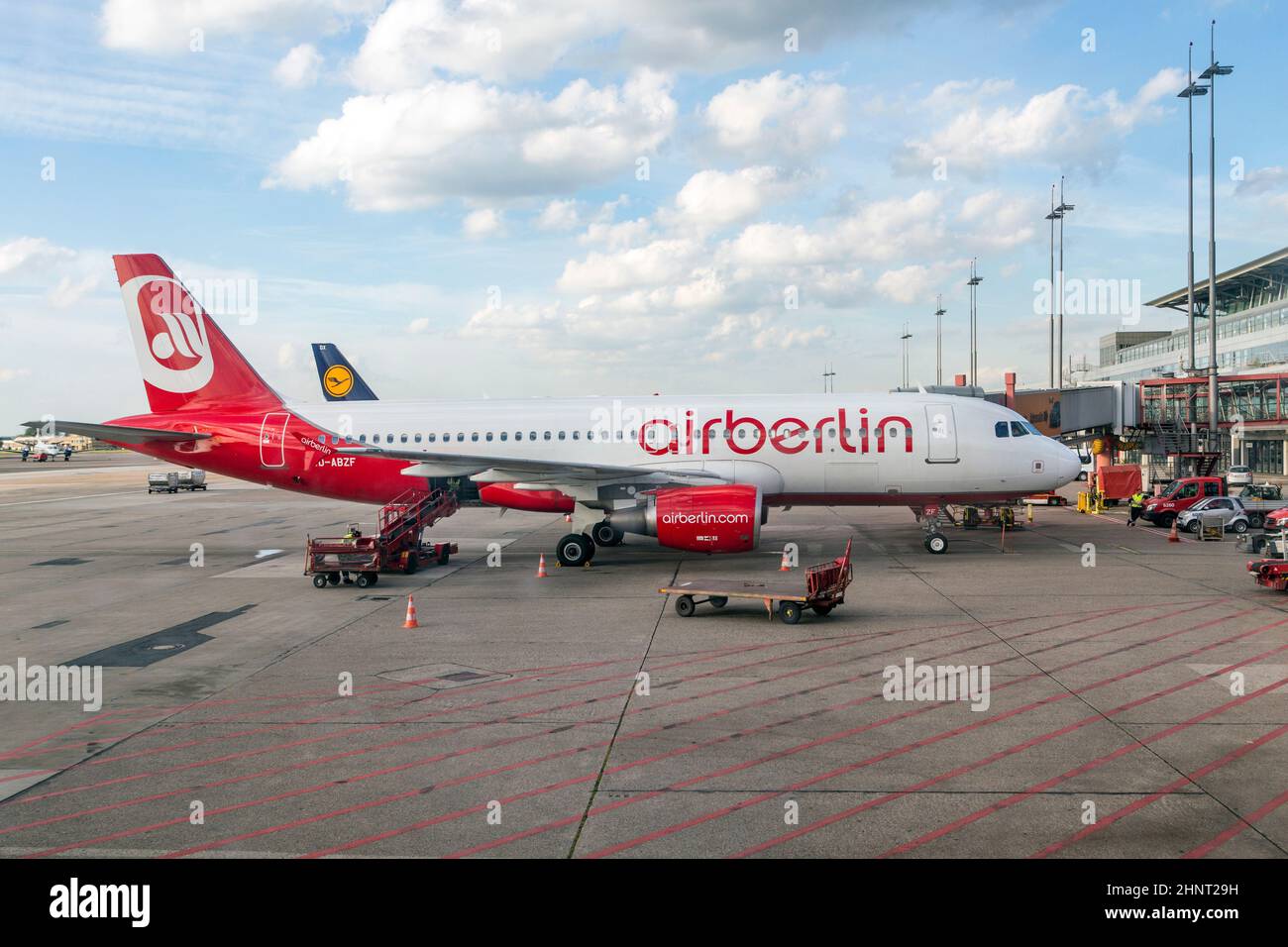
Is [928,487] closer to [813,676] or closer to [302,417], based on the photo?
[813,676]

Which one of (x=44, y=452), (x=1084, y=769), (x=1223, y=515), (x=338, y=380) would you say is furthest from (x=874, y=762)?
(x=44, y=452)

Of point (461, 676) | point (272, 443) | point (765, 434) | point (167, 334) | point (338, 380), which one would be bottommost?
point (461, 676)

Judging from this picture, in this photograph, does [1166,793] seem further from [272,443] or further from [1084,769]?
[272,443]

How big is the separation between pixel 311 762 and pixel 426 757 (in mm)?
1331

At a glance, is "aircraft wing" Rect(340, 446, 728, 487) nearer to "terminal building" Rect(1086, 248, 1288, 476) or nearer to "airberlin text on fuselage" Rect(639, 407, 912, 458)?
"airberlin text on fuselage" Rect(639, 407, 912, 458)

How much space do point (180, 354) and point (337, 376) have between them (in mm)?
28762

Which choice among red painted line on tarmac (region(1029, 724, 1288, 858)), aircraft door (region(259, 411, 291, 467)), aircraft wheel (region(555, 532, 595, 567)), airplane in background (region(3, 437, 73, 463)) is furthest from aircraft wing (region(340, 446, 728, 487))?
airplane in background (region(3, 437, 73, 463))

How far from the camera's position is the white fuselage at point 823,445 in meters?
27.8

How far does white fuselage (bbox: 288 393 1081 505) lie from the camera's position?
27.8 meters

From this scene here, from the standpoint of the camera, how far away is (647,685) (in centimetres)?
1369

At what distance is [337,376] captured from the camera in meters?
59.1

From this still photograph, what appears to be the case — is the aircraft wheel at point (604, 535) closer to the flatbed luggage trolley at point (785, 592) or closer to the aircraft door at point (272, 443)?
the flatbed luggage trolley at point (785, 592)

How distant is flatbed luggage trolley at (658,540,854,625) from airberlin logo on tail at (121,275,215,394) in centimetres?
2067
